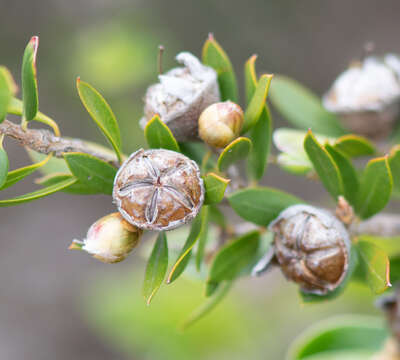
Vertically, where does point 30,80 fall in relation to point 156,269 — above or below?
above

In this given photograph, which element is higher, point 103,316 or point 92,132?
point 92,132

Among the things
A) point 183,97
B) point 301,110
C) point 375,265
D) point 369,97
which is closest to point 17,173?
point 183,97

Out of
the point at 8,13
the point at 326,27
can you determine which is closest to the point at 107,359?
the point at 8,13

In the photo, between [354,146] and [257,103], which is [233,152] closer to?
[257,103]

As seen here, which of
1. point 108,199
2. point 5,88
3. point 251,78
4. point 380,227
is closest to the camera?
point 5,88

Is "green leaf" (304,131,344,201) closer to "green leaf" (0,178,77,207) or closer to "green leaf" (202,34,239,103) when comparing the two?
"green leaf" (202,34,239,103)

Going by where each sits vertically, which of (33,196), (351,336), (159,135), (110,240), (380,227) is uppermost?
(159,135)

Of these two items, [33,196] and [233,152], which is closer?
[33,196]

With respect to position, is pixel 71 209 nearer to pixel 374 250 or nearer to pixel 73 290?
pixel 73 290
